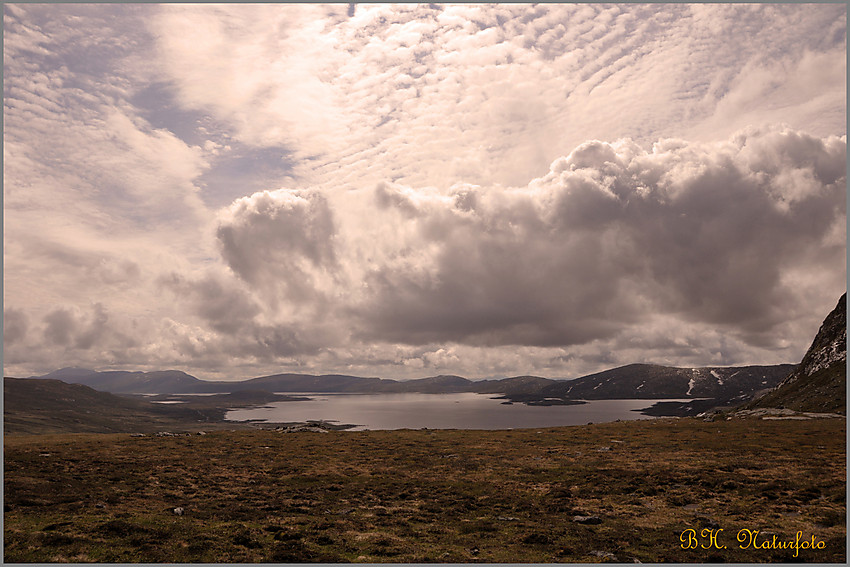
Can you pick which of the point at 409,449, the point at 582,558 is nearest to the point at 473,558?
the point at 582,558

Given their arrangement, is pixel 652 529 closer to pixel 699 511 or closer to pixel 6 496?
pixel 699 511

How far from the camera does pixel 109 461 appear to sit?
46.2 m

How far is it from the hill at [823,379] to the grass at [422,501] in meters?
100

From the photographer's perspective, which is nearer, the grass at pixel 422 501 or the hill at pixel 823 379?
the grass at pixel 422 501

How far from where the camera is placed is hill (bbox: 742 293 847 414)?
13688 cm

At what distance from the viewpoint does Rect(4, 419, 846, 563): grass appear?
23.8 metres

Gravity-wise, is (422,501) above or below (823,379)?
above

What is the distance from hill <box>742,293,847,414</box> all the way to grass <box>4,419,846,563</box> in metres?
100

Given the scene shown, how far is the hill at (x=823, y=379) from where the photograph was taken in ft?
449

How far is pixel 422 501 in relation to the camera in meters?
35.7

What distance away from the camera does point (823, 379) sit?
516 ft

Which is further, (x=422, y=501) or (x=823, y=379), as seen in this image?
(x=823, y=379)

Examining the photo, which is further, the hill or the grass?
the hill

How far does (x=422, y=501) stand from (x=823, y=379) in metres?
186
